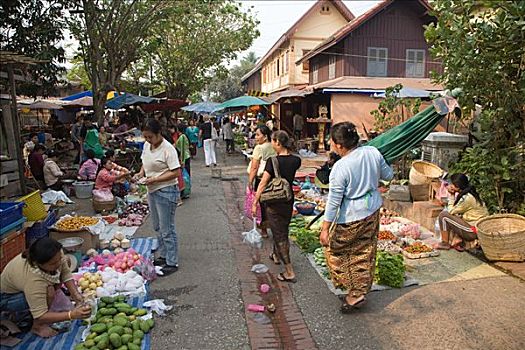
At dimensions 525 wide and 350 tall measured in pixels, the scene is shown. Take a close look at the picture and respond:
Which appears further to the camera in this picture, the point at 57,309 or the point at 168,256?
the point at 168,256

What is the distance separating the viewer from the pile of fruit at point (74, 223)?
18.6 feet

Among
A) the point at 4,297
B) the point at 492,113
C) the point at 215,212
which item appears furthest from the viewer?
the point at 215,212

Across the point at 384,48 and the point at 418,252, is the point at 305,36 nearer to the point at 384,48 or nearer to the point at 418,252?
the point at 384,48

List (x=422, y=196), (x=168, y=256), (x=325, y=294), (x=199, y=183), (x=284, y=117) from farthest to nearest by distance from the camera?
(x=284, y=117) → (x=199, y=183) → (x=422, y=196) → (x=168, y=256) → (x=325, y=294)

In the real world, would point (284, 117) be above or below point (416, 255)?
above

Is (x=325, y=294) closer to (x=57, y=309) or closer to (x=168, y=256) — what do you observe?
(x=168, y=256)

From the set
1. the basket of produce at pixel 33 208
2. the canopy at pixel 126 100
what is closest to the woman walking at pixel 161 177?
the basket of produce at pixel 33 208

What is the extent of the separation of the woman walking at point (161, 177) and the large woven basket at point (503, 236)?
3780 millimetres

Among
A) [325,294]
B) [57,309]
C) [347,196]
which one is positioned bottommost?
[325,294]

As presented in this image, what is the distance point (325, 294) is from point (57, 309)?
261 cm

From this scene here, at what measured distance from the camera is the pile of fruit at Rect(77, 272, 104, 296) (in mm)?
4332

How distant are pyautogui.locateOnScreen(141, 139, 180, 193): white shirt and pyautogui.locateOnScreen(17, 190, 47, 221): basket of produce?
1.63 metres

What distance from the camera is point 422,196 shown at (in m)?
7.63

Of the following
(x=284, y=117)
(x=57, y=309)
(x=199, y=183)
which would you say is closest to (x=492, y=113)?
(x=57, y=309)
